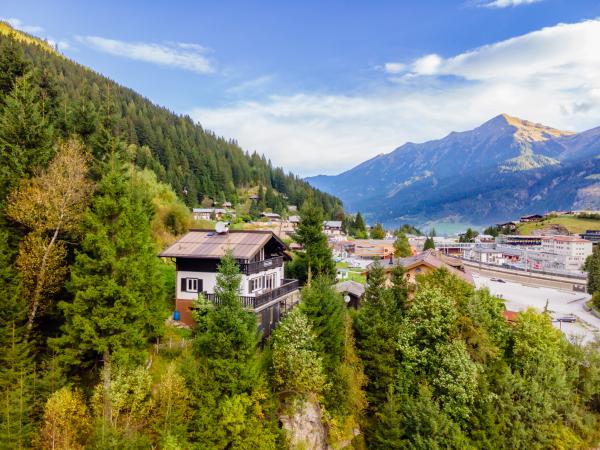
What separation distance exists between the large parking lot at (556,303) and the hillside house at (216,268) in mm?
40267

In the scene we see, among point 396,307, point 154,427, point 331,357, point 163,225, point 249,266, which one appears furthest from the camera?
point 163,225

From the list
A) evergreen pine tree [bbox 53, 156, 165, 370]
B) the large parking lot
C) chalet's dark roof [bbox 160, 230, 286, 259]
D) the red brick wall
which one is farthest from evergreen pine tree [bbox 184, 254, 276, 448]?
the large parking lot

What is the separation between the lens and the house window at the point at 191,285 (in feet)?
109

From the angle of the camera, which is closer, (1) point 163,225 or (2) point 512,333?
(2) point 512,333

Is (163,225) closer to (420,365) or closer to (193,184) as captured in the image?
(420,365)

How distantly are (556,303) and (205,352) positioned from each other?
86.8m

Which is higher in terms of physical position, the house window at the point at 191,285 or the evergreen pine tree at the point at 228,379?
the house window at the point at 191,285

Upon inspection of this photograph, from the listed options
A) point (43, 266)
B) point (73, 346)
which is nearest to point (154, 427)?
point (73, 346)

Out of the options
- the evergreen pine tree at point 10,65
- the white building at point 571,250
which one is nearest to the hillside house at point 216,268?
the evergreen pine tree at point 10,65

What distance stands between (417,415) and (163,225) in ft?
128

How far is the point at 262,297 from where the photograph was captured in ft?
99.8

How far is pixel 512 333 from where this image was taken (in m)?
36.4

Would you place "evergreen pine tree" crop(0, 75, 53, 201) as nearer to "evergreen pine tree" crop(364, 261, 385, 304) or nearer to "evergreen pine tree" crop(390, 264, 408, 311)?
"evergreen pine tree" crop(364, 261, 385, 304)

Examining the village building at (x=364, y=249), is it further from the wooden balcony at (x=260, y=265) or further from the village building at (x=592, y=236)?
the village building at (x=592, y=236)
